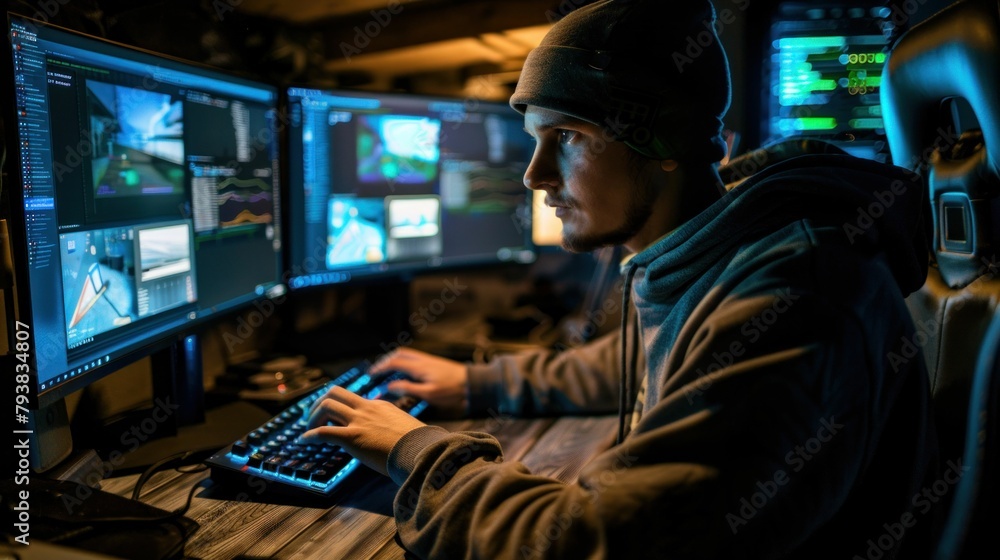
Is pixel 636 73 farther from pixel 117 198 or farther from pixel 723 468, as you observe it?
pixel 117 198

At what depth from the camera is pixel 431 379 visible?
1247 mm

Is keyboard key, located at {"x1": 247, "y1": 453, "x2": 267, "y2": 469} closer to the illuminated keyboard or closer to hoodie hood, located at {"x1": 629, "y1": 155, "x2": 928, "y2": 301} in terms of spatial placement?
the illuminated keyboard

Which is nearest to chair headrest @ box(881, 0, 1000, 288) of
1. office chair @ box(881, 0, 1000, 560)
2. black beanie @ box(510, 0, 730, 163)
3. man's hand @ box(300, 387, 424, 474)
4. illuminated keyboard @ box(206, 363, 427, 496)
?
office chair @ box(881, 0, 1000, 560)

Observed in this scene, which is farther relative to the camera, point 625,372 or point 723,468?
point 625,372

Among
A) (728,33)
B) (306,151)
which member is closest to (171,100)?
(306,151)

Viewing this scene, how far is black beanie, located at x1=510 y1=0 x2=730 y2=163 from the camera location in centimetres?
84

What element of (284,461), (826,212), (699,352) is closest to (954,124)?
(826,212)

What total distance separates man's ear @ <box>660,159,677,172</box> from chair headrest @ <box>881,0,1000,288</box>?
0.32 metres

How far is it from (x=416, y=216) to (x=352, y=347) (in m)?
0.35

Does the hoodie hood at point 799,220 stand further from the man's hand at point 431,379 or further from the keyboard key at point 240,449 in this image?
the keyboard key at point 240,449

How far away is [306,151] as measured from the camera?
140 cm

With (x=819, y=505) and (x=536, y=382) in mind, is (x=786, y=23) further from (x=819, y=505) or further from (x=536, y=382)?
(x=819, y=505)

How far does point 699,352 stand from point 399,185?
1.05 meters

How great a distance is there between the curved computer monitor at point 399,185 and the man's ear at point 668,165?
793mm
